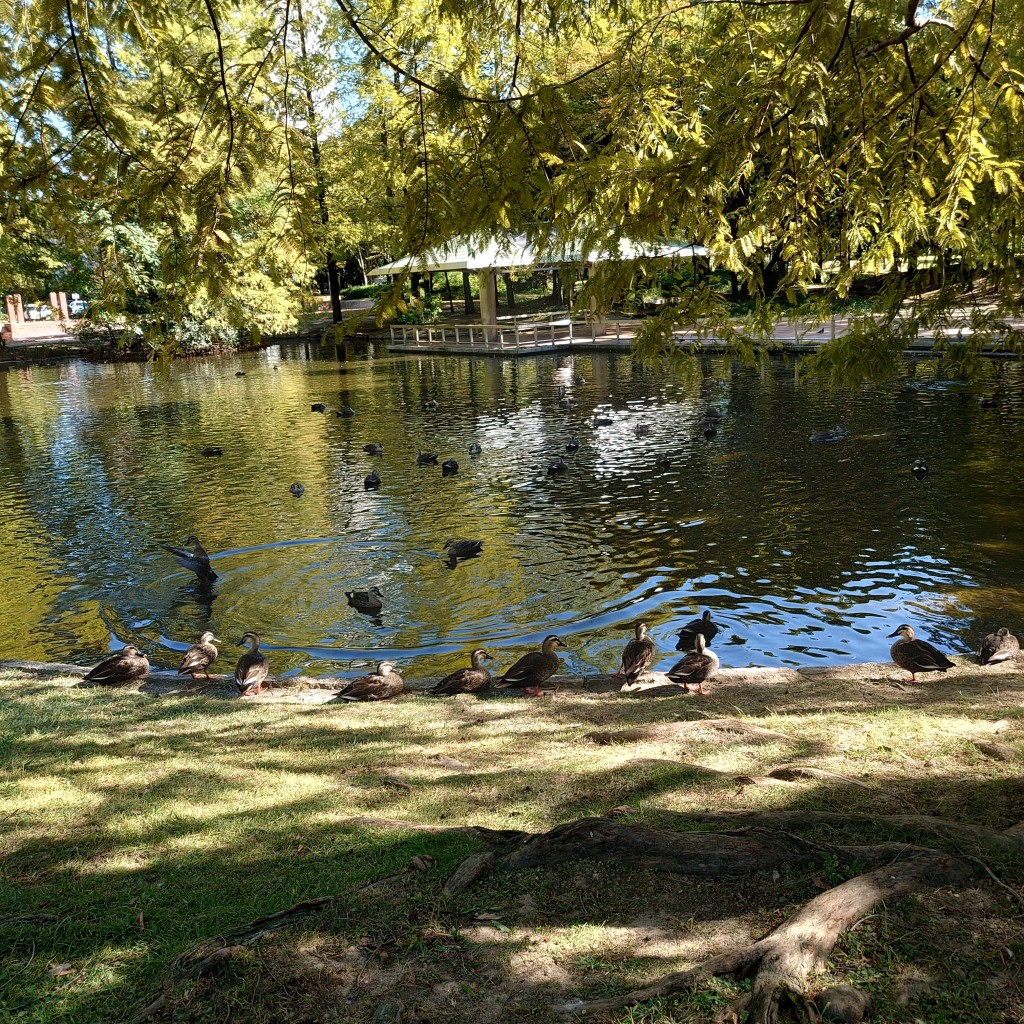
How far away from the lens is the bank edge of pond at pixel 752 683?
25.7 feet

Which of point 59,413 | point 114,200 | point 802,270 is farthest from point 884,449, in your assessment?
point 59,413

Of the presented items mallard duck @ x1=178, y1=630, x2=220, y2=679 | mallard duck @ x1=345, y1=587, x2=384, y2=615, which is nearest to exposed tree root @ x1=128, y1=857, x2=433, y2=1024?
mallard duck @ x1=178, y1=630, x2=220, y2=679

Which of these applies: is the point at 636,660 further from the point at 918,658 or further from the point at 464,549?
the point at 464,549

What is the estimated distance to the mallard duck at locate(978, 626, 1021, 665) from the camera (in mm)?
8617

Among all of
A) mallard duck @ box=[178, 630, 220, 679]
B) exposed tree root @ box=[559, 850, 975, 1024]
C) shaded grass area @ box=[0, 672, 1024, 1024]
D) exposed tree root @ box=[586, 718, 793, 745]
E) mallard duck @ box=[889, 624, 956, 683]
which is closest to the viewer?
exposed tree root @ box=[559, 850, 975, 1024]

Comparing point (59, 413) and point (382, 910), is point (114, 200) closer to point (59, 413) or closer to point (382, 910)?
point (382, 910)

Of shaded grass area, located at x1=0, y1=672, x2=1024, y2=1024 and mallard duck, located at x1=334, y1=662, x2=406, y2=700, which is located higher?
shaded grass area, located at x1=0, y1=672, x2=1024, y2=1024

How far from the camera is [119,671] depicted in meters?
8.88

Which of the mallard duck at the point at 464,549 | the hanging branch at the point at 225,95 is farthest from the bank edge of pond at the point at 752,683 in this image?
the hanging branch at the point at 225,95

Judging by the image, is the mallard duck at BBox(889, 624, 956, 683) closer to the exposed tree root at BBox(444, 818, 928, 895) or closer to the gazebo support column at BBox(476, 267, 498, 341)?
the exposed tree root at BBox(444, 818, 928, 895)

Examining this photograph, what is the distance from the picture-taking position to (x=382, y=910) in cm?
405

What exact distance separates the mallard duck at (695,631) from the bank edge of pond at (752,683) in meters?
0.92

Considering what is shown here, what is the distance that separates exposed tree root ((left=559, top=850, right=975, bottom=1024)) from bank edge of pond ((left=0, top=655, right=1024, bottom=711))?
3.59m

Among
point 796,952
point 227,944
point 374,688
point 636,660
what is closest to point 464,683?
point 374,688
